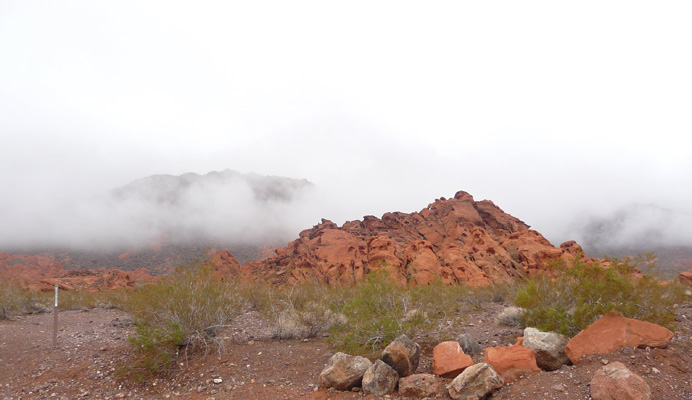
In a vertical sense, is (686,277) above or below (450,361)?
below

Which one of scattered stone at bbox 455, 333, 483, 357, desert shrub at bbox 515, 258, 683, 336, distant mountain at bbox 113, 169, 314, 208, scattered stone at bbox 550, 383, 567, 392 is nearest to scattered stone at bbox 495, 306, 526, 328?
desert shrub at bbox 515, 258, 683, 336

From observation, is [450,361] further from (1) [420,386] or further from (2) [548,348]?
(2) [548,348]

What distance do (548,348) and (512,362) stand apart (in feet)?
2.82

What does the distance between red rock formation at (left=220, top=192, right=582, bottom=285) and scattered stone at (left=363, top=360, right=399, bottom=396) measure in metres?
16.6

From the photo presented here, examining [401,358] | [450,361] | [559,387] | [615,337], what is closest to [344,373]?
[401,358]

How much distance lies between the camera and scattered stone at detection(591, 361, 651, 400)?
4.39 m

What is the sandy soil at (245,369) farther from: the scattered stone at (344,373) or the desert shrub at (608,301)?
the desert shrub at (608,301)

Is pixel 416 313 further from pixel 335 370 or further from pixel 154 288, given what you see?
pixel 154 288

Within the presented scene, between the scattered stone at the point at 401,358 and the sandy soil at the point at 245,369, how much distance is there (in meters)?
0.62

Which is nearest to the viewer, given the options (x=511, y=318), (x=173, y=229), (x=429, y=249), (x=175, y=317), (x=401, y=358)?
(x=401, y=358)

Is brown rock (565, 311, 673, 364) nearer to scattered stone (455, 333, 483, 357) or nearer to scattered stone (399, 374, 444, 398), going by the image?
scattered stone (455, 333, 483, 357)

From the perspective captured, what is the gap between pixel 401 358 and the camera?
255 inches

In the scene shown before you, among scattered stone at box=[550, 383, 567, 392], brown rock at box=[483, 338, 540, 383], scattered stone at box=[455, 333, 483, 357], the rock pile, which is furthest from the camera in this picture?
scattered stone at box=[455, 333, 483, 357]

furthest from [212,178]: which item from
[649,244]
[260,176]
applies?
[649,244]
